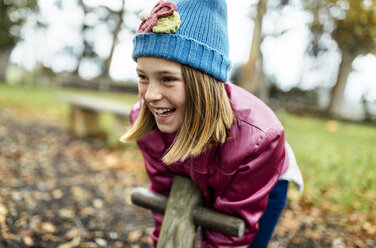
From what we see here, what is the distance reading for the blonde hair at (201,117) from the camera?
1486 mm

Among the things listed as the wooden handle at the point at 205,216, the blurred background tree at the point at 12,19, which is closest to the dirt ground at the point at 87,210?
the wooden handle at the point at 205,216

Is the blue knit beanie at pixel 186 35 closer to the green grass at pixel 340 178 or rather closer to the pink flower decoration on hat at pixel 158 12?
the pink flower decoration on hat at pixel 158 12

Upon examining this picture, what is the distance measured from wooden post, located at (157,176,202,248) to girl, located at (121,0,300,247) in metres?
0.08

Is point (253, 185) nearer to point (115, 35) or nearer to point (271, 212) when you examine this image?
point (271, 212)

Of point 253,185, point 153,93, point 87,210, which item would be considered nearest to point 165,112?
point 153,93

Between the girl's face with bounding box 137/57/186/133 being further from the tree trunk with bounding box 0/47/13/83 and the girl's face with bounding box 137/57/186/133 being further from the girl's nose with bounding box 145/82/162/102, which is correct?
the tree trunk with bounding box 0/47/13/83

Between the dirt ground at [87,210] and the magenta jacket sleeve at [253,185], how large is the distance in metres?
1.31

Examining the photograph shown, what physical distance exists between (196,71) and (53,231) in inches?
84.2

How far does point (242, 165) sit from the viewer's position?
157 cm

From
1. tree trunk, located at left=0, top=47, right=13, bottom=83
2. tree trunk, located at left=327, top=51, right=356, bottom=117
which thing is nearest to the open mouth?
tree trunk, located at left=327, top=51, right=356, bottom=117

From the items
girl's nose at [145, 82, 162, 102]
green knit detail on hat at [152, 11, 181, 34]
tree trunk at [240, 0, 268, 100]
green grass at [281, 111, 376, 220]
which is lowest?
green grass at [281, 111, 376, 220]

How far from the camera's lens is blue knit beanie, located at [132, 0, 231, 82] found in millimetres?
1428

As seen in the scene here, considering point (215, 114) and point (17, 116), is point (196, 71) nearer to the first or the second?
point (215, 114)

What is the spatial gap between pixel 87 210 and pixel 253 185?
2.27 metres
